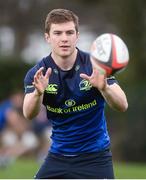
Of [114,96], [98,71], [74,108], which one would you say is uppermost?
[98,71]

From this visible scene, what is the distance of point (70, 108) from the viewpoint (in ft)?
27.3

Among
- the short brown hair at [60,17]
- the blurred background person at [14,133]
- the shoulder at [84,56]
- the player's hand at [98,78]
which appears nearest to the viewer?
the player's hand at [98,78]

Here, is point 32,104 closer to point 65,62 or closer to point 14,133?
point 65,62

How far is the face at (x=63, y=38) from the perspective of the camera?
826cm

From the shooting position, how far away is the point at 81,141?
8.38 meters

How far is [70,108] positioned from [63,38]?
76 cm

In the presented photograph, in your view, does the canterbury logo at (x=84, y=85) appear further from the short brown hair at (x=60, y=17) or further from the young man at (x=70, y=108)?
the short brown hair at (x=60, y=17)

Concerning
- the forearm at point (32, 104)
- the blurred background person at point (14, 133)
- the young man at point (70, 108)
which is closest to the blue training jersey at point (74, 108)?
the young man at point (70, 108)

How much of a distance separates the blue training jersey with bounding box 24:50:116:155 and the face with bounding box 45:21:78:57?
237mm

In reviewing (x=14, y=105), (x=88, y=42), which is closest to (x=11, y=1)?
(x=88, y=42)

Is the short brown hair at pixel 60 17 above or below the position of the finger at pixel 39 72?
above

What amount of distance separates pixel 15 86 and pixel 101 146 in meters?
16.8

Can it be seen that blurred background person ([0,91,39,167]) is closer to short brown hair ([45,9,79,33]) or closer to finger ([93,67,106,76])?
short brown hair ([45,9,79,33])

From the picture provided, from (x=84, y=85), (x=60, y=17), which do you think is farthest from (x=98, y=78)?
(x=60, y=17)
